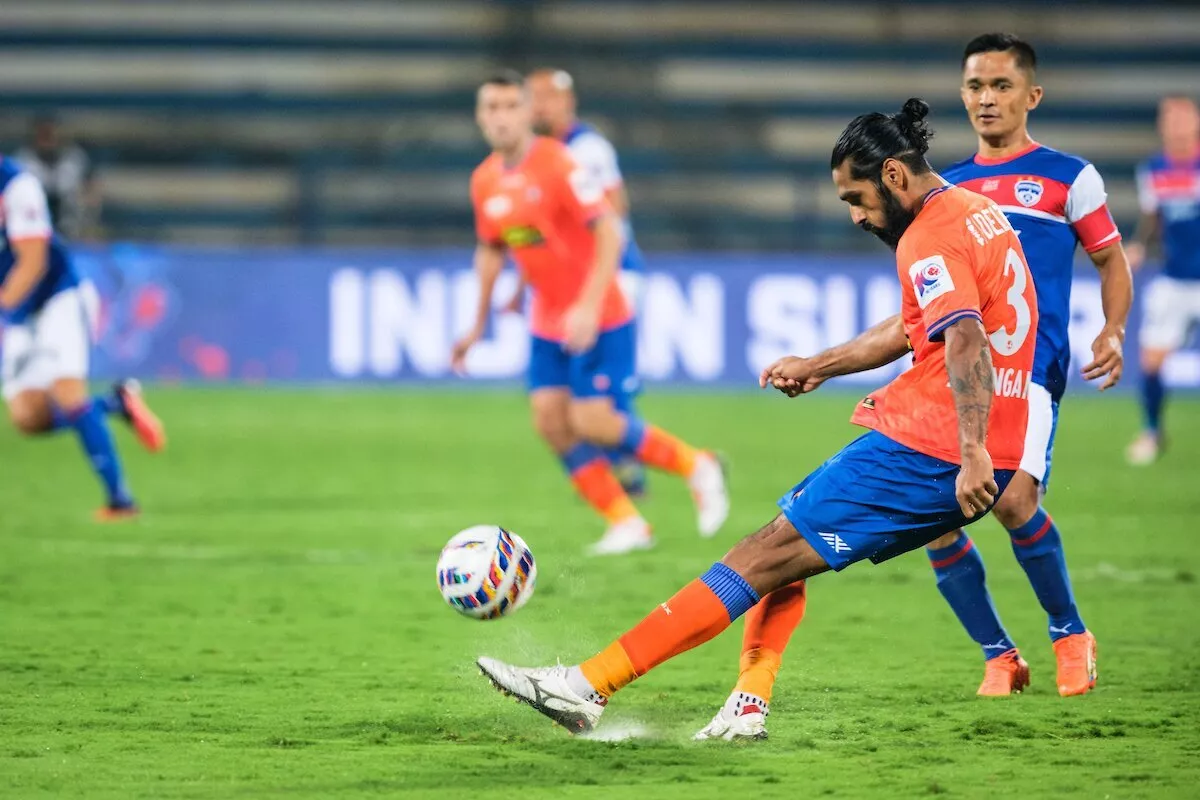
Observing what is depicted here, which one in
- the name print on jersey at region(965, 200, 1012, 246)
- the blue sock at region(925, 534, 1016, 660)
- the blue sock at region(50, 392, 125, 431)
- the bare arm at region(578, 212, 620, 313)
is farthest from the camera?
the blue sock at region(50, 392, 125, 431)

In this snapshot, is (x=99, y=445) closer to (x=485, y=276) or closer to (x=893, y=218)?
(x=485, y=276)

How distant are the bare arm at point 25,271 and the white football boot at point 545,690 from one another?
542cm

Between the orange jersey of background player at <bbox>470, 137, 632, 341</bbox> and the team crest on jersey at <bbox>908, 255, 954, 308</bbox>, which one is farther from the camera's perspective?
the orange jersey of background player at <bbox>470, 137, 632, 341</bbox>

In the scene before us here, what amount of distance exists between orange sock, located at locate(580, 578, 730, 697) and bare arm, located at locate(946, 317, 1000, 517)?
0.75 meters

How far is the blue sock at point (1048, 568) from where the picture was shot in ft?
18.5

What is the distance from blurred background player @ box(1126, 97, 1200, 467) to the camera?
43.3ft

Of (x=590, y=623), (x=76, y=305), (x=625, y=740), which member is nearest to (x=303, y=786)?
(x=625, y=740)

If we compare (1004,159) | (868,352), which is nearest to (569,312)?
(1004,159)

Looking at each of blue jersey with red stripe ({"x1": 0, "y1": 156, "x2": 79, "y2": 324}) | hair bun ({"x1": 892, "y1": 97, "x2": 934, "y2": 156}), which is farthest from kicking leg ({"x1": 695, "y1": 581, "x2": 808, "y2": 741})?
blue jersey with red stripe ({"x1": 0, "y1": 156, "x2": 79, "y2": 324})

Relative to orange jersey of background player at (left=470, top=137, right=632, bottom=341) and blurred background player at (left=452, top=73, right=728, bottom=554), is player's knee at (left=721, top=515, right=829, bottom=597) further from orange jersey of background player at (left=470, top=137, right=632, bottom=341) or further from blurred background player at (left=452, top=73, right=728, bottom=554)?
orange jersey of background player at (left=470, top=137, right=632, bottom=341)

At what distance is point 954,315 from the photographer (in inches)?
178

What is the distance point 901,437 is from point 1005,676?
4.20 feet

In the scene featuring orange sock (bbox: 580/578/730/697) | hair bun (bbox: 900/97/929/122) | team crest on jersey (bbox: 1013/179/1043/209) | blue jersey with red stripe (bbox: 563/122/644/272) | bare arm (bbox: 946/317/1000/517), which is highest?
blue jersey with red stripe (bbox: 563/122/644/272)

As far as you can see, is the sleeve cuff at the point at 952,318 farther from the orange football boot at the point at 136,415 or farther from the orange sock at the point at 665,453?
the orange football boot at the point at 136,415
